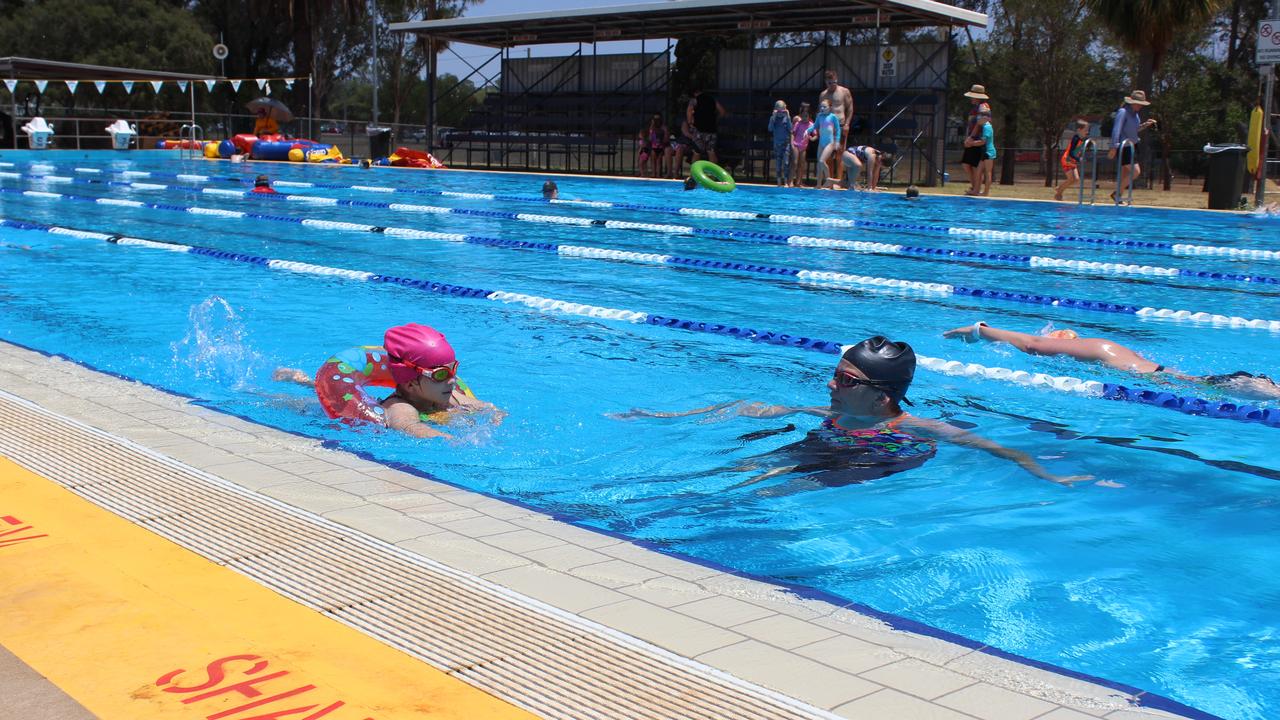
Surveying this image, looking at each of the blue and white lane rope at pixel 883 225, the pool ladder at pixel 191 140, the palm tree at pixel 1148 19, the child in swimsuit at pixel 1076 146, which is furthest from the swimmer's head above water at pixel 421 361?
the pool ladder at pixel 191 140

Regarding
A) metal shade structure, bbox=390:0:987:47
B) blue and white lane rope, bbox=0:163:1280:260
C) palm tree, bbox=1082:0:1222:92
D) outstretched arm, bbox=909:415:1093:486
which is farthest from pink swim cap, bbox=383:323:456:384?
palm tree, bbox=1082:0:1222:92

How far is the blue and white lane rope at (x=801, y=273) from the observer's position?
9.04m

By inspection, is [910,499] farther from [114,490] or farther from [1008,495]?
[114,490]

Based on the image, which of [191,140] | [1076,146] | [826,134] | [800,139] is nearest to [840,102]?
[826,134]

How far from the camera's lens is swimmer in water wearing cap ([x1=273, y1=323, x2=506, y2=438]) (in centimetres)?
511

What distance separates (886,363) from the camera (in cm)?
511

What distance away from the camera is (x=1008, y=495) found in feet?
16.1

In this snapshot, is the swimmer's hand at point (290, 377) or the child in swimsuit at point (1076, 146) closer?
the swimmer's hand at point (290, 377)

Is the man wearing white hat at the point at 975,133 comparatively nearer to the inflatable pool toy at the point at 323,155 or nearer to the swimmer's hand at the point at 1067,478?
the swimmer's hand at the point at 1067,478

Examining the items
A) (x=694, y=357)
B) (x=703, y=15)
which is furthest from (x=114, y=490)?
(x=703, y=15)

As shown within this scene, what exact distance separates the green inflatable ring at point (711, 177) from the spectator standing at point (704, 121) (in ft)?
10.3

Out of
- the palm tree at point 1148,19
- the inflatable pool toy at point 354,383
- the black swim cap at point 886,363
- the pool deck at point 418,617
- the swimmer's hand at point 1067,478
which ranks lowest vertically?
the swimmer's hand at point 1067,478

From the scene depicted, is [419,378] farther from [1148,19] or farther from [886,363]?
[1148,19]

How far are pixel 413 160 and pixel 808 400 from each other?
23.9 meters
